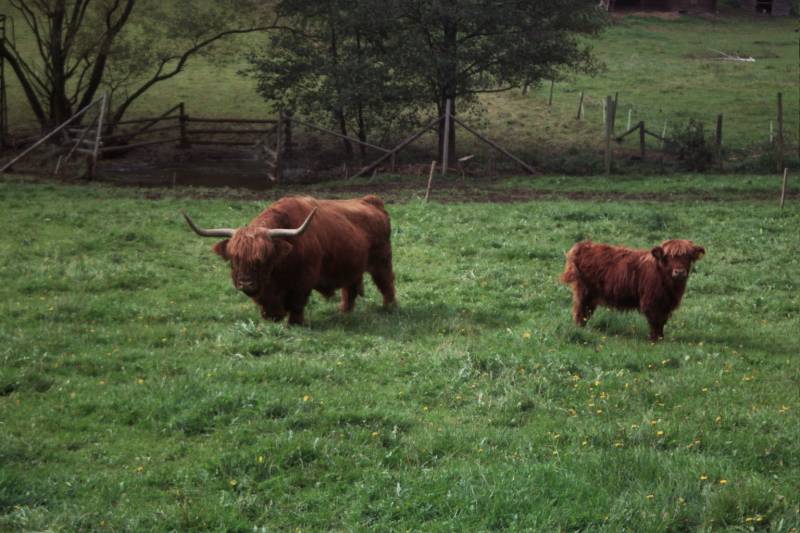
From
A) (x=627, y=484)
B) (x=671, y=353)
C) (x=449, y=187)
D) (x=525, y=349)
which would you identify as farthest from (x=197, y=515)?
(x=449, y=187)

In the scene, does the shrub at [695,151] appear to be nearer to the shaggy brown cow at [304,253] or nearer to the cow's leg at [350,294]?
the shaggy brown cow at [304,253]

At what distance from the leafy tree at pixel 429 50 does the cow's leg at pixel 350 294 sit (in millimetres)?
16538

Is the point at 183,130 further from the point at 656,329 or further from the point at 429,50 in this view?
the point at 656,329

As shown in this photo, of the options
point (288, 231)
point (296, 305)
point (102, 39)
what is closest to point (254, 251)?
point (288, 231)

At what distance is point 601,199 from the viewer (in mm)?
23234

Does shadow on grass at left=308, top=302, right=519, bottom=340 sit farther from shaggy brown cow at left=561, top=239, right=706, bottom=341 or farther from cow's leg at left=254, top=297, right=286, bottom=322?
shaggy brown cow at left=561, top=239, right=706, bottom=341

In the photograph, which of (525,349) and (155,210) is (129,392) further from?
(155,210)

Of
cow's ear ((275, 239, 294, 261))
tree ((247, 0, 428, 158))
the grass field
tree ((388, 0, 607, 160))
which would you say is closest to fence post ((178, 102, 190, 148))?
tree ((247, 0, 428, 158))

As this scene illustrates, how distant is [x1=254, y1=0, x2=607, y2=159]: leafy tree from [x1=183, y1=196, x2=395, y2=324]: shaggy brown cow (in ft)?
53.5

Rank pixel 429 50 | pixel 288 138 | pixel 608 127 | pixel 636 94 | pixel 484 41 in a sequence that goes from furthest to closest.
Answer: pixel 636 94, pixel 288 138, pixel 484 41, pixel 429 50, pixel 608 127

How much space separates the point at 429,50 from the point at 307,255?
60.6 feet

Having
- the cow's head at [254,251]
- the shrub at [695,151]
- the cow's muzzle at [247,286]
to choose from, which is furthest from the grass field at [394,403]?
the shrub at [695,151]

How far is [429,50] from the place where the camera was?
1139 inches

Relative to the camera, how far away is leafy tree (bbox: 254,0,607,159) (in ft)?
93.9
